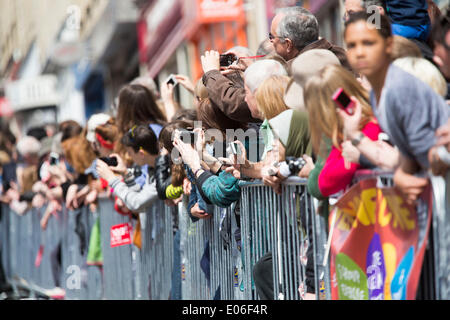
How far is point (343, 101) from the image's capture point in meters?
4.11

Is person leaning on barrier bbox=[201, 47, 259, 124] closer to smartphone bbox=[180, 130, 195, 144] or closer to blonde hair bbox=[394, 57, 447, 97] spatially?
smartphone bbox=[180, 130, 195, 144]

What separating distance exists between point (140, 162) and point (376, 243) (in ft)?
14.6

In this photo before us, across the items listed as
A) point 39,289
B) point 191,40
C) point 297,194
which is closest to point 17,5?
point 191,40

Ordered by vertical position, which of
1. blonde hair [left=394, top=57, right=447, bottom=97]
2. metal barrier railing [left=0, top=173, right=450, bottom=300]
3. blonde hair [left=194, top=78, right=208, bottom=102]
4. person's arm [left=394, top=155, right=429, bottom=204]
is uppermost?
blonde hair [left=194, top=78, right=208, bottom=102]

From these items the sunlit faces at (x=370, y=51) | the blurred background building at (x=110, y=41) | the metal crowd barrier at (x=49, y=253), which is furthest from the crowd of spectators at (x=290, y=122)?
the blurred background building at (x=110, y=41)

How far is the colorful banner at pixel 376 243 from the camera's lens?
3844mm

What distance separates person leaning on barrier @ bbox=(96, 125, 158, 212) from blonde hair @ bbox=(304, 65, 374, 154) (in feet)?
12.8

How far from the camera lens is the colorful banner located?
3.84 meters

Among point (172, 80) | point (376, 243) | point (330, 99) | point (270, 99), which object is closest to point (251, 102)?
point (270, 99)

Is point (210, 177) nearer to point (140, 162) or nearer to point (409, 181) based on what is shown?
point (140, 162)

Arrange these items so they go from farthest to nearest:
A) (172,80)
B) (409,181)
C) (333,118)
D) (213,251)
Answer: (172,80) < (213,251) < (333,118) < (409,181)

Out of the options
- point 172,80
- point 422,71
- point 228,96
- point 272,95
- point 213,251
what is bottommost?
point 213,251

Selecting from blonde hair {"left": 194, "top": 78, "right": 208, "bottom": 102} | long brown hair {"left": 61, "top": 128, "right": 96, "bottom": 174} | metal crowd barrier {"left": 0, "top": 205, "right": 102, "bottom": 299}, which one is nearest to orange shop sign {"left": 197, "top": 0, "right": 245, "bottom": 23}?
metal crowd barrier {"left": 0, "top": 205, "right": 102, "bottom": 299}

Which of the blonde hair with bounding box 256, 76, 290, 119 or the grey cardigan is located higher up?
the blonde hair with bounding box 256, 76, 290, 119
